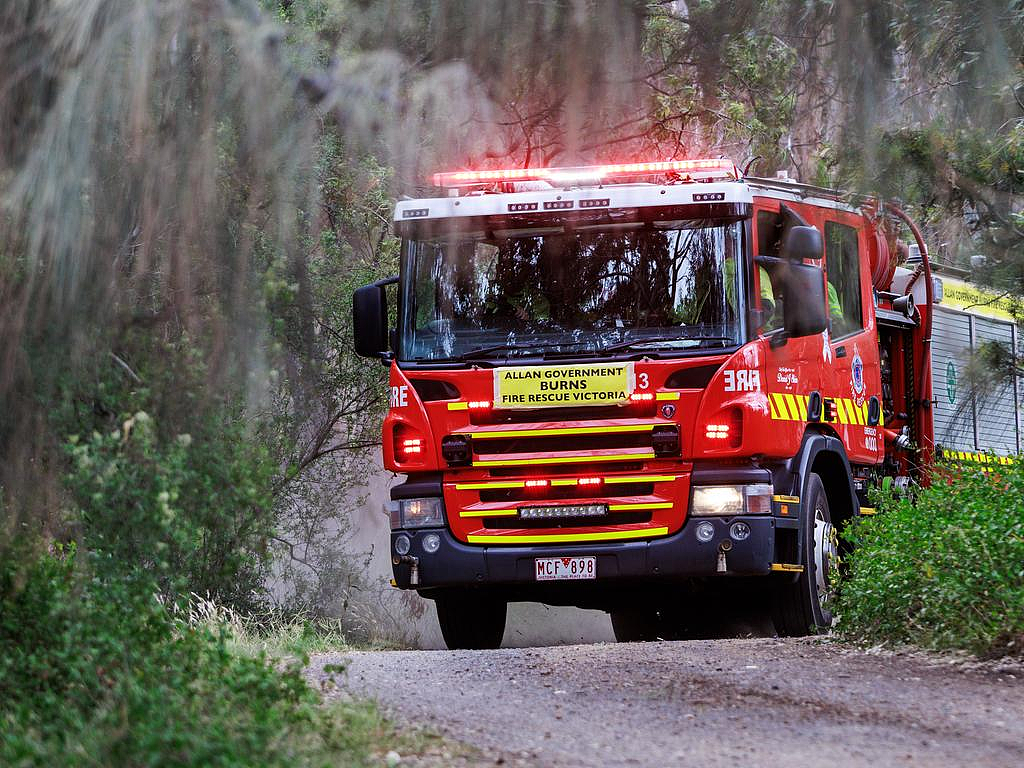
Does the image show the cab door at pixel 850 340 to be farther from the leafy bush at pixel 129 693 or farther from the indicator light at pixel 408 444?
the leafy bush at pixel 129 693

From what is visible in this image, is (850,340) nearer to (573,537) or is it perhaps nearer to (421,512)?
(573,537)

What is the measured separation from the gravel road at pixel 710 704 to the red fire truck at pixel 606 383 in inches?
27.5

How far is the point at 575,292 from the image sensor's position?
32.2 feet

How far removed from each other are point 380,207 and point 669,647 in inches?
197

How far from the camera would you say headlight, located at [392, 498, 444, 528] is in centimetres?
984

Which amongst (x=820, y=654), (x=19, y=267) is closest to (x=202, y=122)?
(x=19, y=267)

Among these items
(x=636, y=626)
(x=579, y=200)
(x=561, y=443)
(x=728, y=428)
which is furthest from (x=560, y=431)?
(x=636, y=626)

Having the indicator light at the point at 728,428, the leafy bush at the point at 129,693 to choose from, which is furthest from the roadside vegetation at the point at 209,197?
the indicator light at the point at 728,428

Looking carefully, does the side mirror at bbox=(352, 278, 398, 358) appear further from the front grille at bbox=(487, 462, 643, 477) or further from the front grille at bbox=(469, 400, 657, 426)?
the front grille at bbox=(487, 462, 643, 477)

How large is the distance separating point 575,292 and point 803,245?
58.7 inches

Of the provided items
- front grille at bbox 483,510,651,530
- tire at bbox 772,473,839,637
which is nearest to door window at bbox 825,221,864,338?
tire at bbox 772,473,839,637

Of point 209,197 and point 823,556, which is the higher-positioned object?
point 209,197

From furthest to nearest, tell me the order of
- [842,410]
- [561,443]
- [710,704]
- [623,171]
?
[842,410] < [623,171] < [561,443] < [710,704]

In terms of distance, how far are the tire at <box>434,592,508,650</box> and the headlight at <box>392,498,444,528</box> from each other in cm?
125
